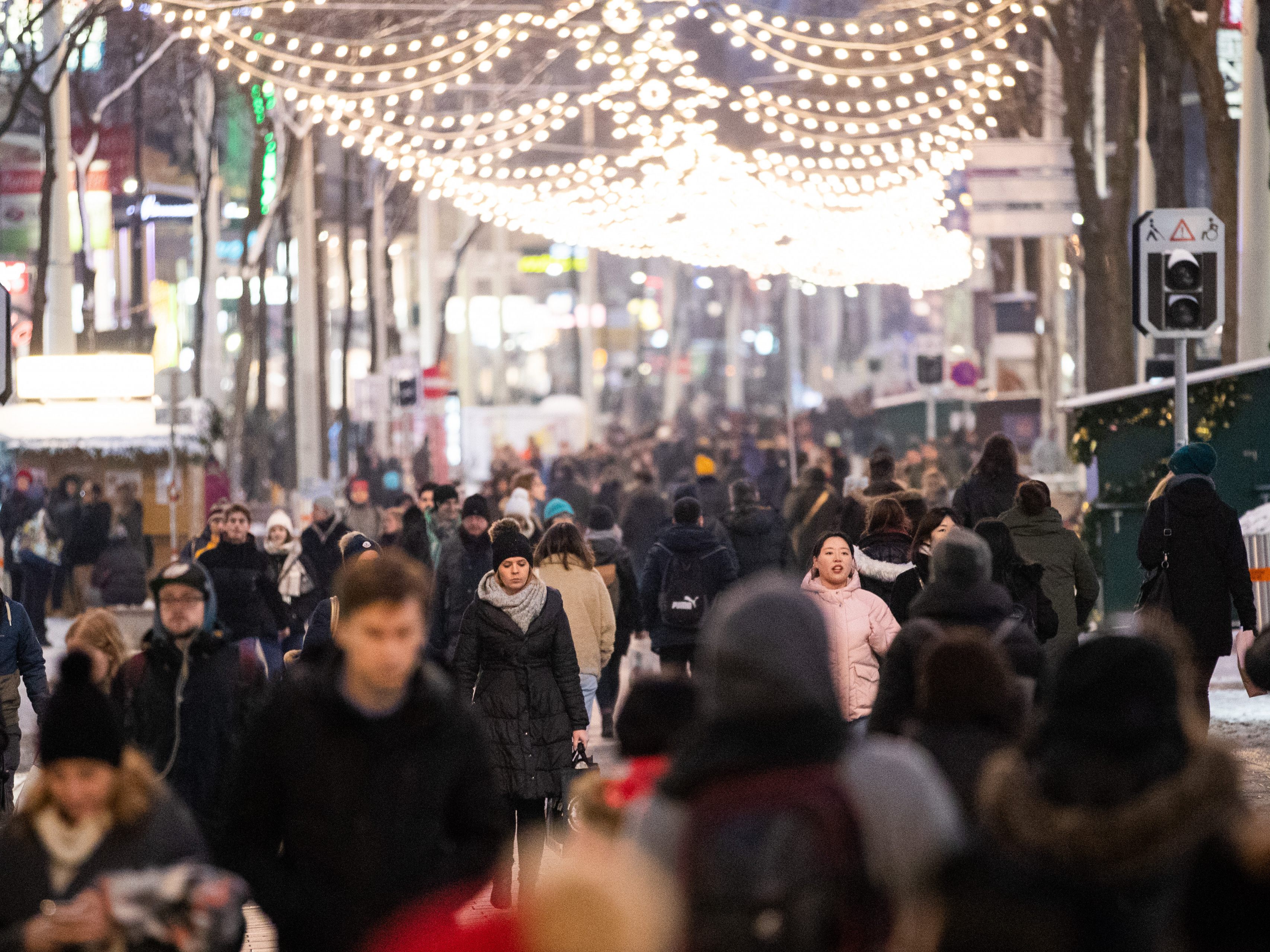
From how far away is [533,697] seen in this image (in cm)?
906

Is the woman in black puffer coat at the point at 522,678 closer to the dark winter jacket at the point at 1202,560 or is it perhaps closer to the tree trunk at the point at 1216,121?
the dark winter jacket at the point at 1202,560

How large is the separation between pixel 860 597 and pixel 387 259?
40.0 metres

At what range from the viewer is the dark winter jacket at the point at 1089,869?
366 cm

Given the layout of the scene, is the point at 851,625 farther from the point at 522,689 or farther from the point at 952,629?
the point at 952,629

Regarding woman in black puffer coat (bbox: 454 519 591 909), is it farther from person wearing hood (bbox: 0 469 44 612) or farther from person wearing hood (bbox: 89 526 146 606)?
person wearing hood (bbox: 0 469 44 612)

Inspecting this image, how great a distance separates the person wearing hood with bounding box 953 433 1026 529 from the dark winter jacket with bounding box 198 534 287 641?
468cm

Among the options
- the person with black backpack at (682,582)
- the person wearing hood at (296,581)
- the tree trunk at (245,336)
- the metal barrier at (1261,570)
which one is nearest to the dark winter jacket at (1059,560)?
the person with black backpack at (682,582)

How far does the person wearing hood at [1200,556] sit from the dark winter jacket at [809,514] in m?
6.49

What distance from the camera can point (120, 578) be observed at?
72.5 ft

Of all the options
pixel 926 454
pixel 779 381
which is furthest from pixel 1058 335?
pixel 779 381

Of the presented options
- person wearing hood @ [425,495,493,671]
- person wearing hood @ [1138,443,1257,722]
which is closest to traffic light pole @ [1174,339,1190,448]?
person wearing hood @ [1138,443,1257,722]

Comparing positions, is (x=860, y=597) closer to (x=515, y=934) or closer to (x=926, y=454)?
(x=515, y=934)

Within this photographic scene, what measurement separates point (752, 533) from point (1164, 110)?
9436 millimetres

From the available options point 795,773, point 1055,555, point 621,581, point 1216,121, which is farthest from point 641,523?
point 795,773
